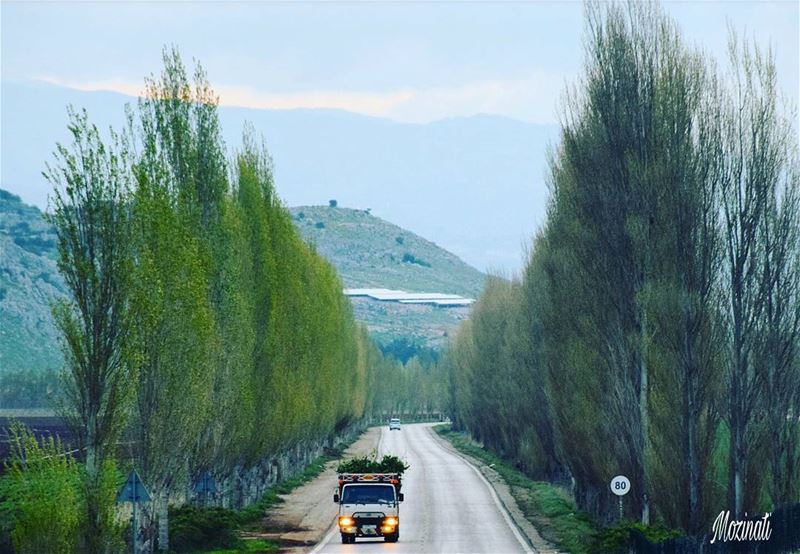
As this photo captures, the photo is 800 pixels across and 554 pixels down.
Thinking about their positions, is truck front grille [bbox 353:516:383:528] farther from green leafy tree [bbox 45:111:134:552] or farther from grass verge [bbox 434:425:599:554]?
green leafy tree [bbox 45:111:134:552]

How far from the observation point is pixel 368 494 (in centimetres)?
4228

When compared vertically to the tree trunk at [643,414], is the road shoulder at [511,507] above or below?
below

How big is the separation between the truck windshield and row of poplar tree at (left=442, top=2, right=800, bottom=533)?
6100 mm

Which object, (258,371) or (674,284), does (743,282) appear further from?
(258,371)

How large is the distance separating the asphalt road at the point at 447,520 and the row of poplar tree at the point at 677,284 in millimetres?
3706

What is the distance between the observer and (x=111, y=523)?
93.8 feet

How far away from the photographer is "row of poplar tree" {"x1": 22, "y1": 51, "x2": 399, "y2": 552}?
30219 millimetres

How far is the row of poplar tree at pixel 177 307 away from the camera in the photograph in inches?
1190

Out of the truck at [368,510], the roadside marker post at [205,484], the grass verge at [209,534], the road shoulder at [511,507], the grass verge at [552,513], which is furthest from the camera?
the roadside marker post at [205,484]

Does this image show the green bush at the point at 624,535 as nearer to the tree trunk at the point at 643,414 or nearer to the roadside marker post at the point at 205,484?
the tree trunk at the point at 643,414

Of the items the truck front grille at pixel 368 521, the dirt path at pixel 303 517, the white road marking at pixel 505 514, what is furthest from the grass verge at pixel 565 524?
the dirt path at pixel 303 517

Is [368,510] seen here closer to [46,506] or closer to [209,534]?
[209,534]

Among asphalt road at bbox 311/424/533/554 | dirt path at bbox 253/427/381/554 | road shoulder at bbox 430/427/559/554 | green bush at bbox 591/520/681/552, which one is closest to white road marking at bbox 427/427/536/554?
asphalt road at bbox 311/424/533/554

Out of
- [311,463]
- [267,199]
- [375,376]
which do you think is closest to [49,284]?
[375,376]
